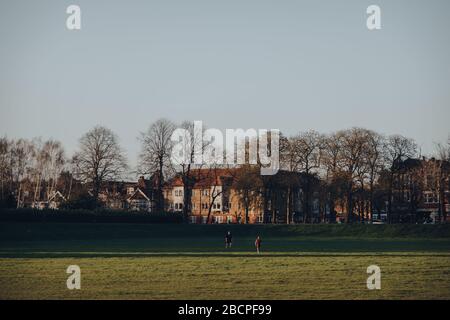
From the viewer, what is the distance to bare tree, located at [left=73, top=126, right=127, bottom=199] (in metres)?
92.4

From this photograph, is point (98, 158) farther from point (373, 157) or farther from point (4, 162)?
point (373, 157)

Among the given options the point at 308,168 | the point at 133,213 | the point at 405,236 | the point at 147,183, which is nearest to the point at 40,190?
the point at 147,183

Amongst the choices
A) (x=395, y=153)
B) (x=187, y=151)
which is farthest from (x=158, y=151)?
(x=395, y=153)

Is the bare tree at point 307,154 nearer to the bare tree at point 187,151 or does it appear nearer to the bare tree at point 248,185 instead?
the bare tree at point 248,185

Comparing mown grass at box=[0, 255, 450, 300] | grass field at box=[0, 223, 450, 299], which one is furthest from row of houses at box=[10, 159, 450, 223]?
mown grass at box=[0, 255, 450, 300]

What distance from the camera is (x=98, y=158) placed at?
9250 centimetres

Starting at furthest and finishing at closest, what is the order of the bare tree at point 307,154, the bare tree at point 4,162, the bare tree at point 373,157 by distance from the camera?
the bare tree at point 4,162 < the bare tree at point 373,157 < the bare tree at point 307,154

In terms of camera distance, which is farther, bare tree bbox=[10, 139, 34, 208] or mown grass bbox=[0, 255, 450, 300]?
bare tree bbox=[10, 139, 34, 208]

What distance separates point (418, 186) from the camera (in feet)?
340

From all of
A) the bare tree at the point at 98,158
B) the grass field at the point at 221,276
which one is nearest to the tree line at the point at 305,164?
the bare tree at the point at 98,158

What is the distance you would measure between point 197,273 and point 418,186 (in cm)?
7726

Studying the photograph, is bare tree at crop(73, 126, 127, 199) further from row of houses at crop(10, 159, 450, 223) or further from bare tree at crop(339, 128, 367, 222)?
bare tree at crop(339, 128, 367, 222)

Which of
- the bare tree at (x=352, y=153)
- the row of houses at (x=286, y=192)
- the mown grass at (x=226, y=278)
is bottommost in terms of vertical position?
the mown grass at (x=226, y=278)

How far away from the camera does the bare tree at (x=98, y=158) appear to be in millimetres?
92438
